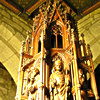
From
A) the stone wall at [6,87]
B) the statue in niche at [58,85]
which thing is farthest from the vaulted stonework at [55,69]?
the stone wall at [6,87]

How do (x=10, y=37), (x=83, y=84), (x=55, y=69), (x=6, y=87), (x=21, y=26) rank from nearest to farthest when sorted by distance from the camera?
(x=83, y=84) < (x=55, y=69) < (x=10, y=37) < (x=21, y=26) < (x=6, y=87)

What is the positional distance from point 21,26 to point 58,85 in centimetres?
248

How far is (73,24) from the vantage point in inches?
168

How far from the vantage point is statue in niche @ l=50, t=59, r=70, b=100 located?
3.02 m

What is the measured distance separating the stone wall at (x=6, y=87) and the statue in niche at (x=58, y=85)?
241 centimetres

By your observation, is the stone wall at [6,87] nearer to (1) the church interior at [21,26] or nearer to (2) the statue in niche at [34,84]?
(1) the church interior at [21,26]

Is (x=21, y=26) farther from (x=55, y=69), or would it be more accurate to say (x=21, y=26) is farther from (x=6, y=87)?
(x=55, y=69)

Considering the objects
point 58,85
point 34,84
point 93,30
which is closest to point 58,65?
point 58,85

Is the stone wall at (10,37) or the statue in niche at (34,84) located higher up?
the stone wall at (10,37)

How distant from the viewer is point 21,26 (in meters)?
5.21

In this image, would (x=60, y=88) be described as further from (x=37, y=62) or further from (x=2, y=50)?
(x=2, y=50)

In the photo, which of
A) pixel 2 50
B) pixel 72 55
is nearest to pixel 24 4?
pixel 2 50

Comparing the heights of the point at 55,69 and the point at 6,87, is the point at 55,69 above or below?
below

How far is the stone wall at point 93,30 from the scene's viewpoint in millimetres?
4718
